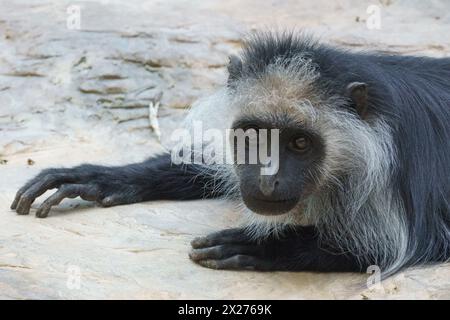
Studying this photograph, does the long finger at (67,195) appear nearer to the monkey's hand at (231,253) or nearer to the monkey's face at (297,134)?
the monkey's hand at (231,253)

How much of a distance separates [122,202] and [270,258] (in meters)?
1.39

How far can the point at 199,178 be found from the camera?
5.61 meters

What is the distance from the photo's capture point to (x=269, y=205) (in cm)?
404

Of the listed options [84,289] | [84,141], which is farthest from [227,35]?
[84,289]

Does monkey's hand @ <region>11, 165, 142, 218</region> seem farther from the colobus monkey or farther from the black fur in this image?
the black fur

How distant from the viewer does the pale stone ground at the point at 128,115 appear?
4020mm

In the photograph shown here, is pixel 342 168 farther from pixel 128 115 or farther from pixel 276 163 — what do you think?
pixel 128 115

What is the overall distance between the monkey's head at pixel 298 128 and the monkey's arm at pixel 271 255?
0.77ft

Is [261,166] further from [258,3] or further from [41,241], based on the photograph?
[258,3]

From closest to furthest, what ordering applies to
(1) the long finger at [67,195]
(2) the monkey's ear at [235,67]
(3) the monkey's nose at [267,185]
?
(3) the monkey's nose at [267,185] → (2) the monkey's ear at [235,67] → (1) the long finger at [67,195]

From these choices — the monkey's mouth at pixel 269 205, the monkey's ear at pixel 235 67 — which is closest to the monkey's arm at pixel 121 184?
the monkey's ear at pixel 235 67

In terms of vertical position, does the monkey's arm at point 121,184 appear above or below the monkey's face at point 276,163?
below

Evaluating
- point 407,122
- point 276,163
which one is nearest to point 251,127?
point 276,163

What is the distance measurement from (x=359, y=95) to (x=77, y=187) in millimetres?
1962
